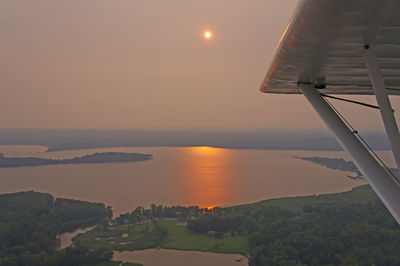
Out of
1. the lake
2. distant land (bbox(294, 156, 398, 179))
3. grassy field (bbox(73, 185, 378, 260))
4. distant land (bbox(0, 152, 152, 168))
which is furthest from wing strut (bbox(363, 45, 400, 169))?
distant land (bbox(294, 156, 398, 179))

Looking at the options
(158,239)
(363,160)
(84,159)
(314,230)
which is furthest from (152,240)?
(84,159)

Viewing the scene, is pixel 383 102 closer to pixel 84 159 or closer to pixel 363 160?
pixel 363 160

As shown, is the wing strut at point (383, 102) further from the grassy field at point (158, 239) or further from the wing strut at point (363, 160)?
the grassy field at point (158, 239)

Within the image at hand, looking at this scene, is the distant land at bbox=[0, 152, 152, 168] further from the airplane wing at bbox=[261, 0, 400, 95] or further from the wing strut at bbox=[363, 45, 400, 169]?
the wing strut at bbox=[363, 45, 400, 169]

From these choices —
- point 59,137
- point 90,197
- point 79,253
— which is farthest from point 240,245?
point 59,137

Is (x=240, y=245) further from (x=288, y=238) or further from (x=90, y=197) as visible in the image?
(x=90, y=197)

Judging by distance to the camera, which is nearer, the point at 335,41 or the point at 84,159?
the point at 335,41
